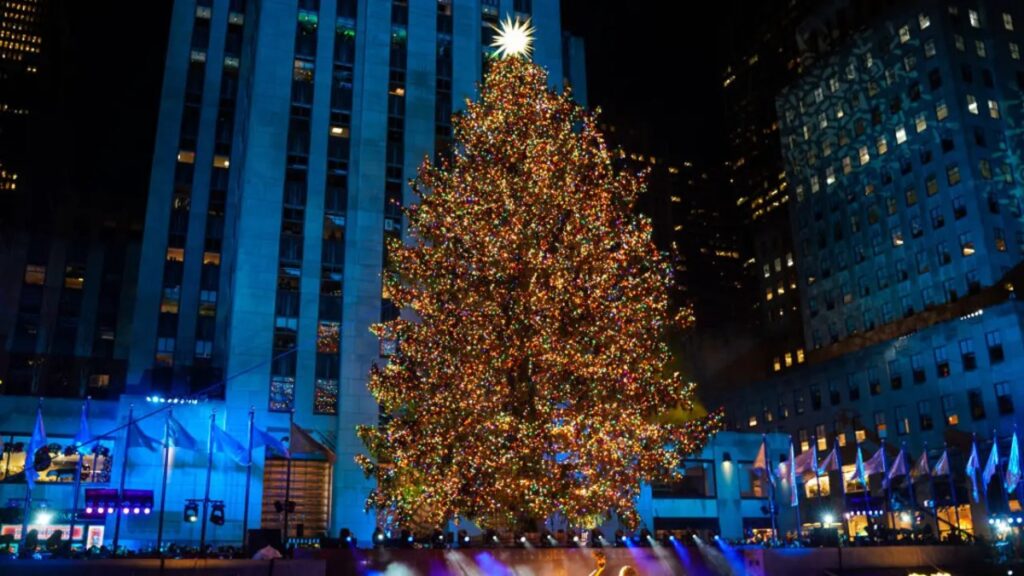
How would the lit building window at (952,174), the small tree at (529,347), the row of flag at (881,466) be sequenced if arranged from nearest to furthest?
the small tree at (529,347), the row of flag at (881,466), the lit building window at (952,174)

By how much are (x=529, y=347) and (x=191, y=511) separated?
1911 cm

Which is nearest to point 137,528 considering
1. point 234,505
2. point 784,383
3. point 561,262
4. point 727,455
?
point 234,505

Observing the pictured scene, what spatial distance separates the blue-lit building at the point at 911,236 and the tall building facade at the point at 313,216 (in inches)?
1475

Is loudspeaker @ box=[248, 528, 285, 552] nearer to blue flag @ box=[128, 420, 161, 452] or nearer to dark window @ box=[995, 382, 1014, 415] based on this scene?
blue flag @ box=[128, 420, 161, 452]

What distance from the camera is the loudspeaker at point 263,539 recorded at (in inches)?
942

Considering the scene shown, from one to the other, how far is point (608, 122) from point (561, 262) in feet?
364

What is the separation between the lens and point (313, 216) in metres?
45.0

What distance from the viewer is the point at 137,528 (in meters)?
37.4

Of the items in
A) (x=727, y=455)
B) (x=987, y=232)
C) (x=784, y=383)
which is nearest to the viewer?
(x=727, y=455)

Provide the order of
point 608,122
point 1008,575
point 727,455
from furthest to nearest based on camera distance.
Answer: point 608,122
point 727,455
point 1008,575

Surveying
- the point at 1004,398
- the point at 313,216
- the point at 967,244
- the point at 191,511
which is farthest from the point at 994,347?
the point at 191,511

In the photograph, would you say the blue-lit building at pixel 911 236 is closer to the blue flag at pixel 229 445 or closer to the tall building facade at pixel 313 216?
the tall building facade at pixel 313 216

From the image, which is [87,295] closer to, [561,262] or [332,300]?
[332,300]

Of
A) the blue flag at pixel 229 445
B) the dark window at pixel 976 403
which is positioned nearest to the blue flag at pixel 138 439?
the blue flag at pixel 229 445
